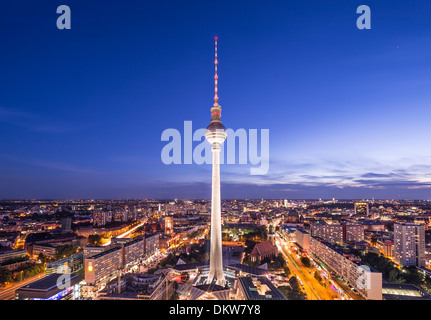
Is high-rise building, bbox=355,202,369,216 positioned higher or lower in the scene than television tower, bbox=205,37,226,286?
lower

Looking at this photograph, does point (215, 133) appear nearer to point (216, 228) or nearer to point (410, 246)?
point (216, 228)

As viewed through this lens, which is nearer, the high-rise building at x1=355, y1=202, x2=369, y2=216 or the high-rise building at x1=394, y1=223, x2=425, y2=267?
the high-rise building at x1=394, y1=223, x2=425, y2=267

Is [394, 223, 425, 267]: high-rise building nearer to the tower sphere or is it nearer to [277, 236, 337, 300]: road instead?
[277, 236, 337, 300]: road

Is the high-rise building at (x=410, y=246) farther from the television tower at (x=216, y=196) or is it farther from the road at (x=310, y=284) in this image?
the television tower at (x=216, y=196)

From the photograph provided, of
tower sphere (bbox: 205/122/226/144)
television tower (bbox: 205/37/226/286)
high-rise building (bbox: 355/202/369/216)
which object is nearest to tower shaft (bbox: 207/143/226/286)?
television tower (bbox: 205/37/226/286)

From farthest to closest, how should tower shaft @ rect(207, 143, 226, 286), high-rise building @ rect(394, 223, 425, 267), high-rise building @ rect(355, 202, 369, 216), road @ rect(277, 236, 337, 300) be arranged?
high-rise building @ rect(355, 202, 369, 216), high-rise building @ rect(394, 223, 425, 267), tower shaft @ rect(207, 143, 226, 286), road @ rect(277, 236, 337, 300)
